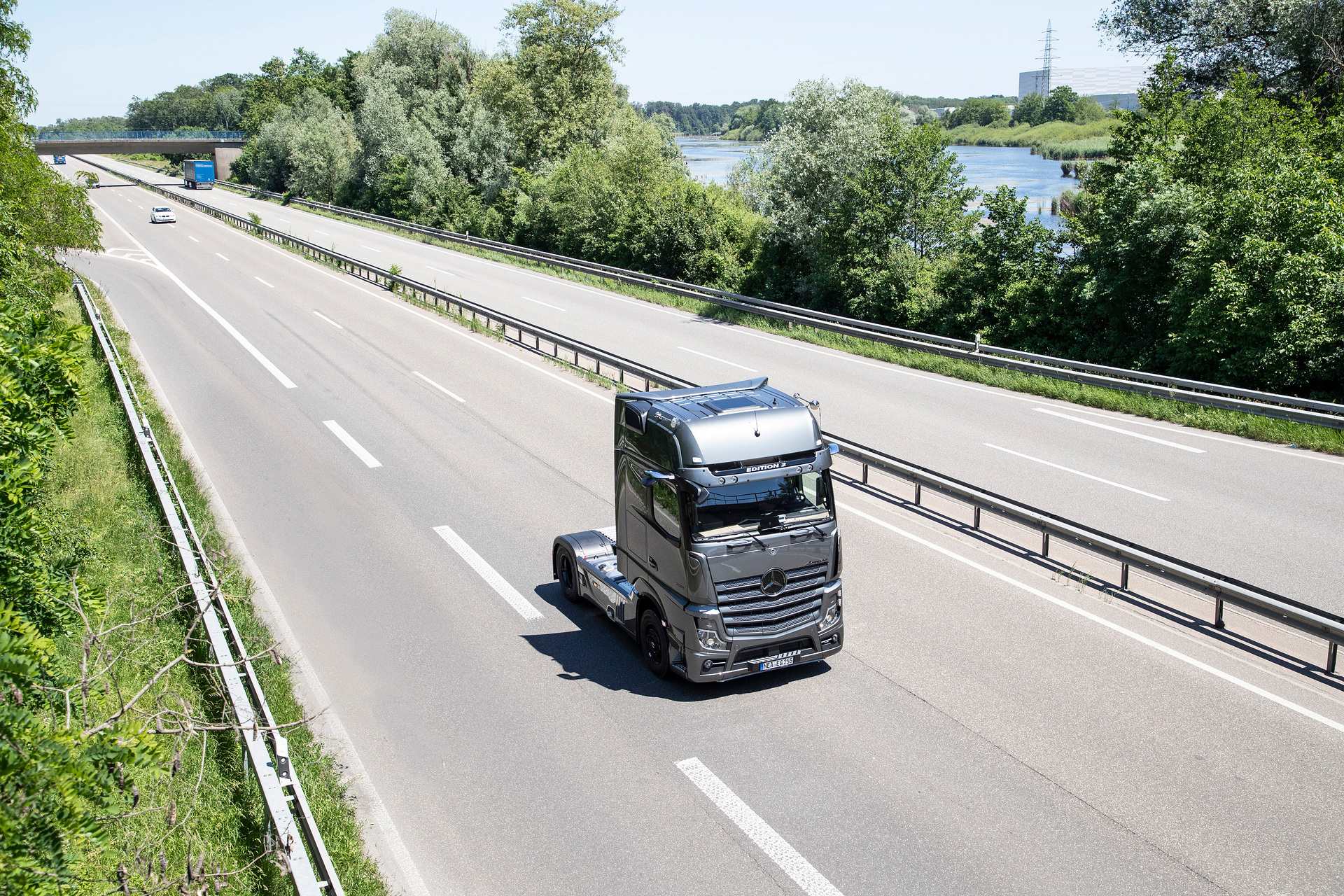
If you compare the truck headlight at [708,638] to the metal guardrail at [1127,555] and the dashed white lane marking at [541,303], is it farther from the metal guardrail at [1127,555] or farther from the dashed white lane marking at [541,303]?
the dashed white lane marking at [541,303]

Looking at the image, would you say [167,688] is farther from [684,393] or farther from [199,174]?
[199,174]

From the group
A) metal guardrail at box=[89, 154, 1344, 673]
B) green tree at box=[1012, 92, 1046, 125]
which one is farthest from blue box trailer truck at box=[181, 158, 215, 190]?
green tree at box=[1012, 92, 1046, 125]

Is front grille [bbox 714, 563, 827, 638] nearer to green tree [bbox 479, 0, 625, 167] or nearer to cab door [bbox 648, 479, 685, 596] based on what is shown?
cab door [bbox 648, 479, 685, 596]

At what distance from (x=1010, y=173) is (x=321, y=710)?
9180cm

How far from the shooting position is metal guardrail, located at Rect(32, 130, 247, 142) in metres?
99.1

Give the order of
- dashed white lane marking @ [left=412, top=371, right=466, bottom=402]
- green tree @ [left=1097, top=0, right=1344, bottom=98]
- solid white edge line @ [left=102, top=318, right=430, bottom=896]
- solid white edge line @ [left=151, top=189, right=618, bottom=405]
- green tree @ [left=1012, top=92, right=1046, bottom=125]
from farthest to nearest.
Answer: green tree @ [left=1012, top=92, right=1046, bottom=125] → green tree @ [left=1097, top=0, right=1344, bottom=98] → solid white edge line @ [left=151, top=189, right=618, bottom=405] → dashed white lane marking @ [left=412, top=371, right=466, bottom=402] → solid white edge line @ [left=102, top=318, right=430, bottom=896]

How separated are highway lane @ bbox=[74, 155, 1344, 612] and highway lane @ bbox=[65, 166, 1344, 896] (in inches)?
108

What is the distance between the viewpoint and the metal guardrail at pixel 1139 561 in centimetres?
956

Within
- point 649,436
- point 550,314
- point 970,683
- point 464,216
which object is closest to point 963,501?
point 970,683

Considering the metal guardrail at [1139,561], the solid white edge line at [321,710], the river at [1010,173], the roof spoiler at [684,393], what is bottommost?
the solid white edge line at [321,710]

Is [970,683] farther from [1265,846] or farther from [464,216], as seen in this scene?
[464,216]

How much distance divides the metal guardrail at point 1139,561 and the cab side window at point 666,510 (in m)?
5.70

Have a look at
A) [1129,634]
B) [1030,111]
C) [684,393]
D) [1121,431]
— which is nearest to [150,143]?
[1121,431]

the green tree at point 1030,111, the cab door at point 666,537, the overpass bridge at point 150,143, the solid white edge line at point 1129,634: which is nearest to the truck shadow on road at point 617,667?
the cab door at point 666,537
